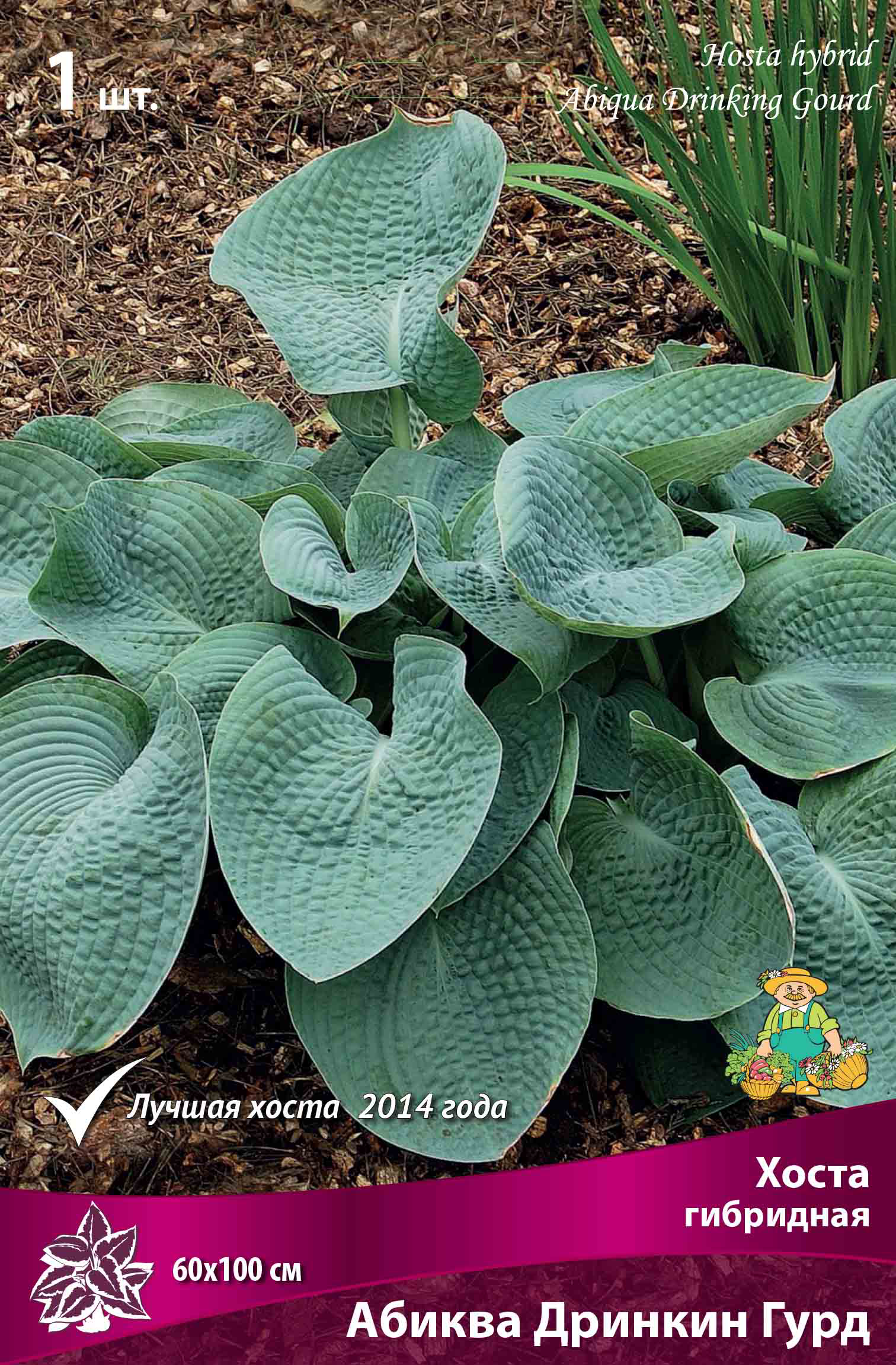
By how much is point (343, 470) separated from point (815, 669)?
22.4 inches

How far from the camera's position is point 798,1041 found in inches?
42.5

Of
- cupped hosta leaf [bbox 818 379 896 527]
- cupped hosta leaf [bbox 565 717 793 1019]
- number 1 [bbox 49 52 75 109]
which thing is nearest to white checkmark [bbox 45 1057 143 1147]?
cupped hosta leaf [bbox 565 717 793 1019]

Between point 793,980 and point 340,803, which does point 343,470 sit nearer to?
point 340,803

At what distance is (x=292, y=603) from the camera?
4.04 feet

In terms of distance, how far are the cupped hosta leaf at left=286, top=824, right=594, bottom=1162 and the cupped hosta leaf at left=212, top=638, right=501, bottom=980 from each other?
0.34ft

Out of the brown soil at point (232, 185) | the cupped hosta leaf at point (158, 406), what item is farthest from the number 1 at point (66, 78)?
the cupped hosta leaf at point (158, 406)

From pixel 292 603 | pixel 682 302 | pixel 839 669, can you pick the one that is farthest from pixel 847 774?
A: pixel 682 302

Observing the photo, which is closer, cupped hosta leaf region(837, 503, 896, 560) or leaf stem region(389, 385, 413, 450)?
cupped hosta leaf region(837, 503, 896, 560)

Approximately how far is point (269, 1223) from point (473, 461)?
74 centimetres

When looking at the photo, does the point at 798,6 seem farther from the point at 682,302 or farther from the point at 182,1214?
the point at 182,1214

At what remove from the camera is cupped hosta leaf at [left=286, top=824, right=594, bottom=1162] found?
1.04 m

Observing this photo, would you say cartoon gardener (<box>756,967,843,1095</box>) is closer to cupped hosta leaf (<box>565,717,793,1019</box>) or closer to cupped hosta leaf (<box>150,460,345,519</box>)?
cupped hosta leaf (<box>565,717,793,1019</box>)

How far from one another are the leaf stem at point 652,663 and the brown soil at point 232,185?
2.41ft

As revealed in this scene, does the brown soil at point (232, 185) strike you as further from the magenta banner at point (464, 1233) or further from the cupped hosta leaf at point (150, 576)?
Result: the magenta banner at point (464, 1233)
